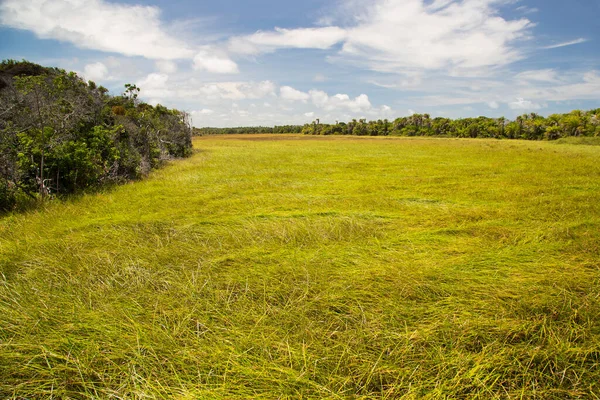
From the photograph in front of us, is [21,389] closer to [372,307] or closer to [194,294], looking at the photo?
[194,294]

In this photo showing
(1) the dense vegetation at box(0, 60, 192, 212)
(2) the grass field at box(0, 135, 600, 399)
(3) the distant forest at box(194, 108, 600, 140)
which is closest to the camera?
(2) the grass field at box(0, 135, 600, 399)

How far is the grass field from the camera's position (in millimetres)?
1899

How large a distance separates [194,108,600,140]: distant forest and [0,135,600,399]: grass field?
233 ft

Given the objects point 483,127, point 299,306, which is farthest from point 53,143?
point 483,127

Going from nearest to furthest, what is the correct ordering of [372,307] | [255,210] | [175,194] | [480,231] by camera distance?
[372,307]
[480,231]
[255,210]
[175,194]

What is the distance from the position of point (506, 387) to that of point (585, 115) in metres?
84.8

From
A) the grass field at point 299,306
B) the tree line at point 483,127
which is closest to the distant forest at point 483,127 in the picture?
the tree line at point 483,127

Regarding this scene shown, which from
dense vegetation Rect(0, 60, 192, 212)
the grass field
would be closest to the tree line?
the grass field

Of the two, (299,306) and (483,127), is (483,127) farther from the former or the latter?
(299,306)

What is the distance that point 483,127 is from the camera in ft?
247

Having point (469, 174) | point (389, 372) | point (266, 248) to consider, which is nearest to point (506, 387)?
point (389, 372)

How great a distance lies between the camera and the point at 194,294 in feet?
9.43

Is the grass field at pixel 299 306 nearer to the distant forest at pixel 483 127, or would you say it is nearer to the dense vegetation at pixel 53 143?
the dense vegetation at pixel 53 143

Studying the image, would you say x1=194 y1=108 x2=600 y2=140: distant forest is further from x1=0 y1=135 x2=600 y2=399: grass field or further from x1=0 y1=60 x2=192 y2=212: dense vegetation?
x1=0 y1=135 x2=600 y2=399: grass field
